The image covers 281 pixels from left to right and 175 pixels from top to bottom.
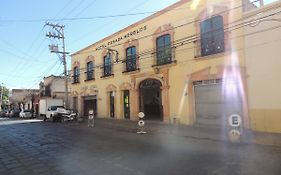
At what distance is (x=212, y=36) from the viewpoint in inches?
704

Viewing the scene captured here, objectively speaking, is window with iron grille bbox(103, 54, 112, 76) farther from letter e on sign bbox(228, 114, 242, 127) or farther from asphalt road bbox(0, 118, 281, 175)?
letter e on sign bbox(228, 114, 242, 127)

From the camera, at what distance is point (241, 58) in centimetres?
1617

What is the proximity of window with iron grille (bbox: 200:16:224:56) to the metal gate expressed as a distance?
191 centimetres

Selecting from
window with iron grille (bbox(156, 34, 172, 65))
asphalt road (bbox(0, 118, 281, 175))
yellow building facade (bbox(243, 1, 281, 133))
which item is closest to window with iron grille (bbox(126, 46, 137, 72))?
window with iron grille (bbox(156, 34, 172, 65))

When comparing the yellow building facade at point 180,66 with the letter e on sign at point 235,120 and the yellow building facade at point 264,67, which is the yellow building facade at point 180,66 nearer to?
the yellow building facade at point 264,67

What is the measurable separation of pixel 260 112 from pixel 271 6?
538 cm

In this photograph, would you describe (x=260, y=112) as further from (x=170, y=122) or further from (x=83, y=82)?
(x=83, y=82)

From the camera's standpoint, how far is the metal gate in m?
16.8

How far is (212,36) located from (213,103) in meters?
4.09

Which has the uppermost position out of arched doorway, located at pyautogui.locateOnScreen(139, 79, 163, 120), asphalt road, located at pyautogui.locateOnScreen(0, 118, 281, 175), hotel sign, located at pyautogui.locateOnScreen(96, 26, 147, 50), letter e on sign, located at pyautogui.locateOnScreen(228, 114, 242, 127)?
hotel sign, located at pyautogui.locateOnScreen(96, 26, 147, 50)

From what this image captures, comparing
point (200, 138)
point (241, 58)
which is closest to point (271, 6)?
point (241, 58)

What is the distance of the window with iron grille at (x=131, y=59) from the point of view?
24.9 m

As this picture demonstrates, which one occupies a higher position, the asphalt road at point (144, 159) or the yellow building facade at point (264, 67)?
the yellow building facade at point (264, 67)

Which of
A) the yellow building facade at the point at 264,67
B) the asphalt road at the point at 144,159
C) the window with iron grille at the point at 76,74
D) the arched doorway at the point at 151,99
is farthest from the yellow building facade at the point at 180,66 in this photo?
the window with iron grille at the point at 76,74
